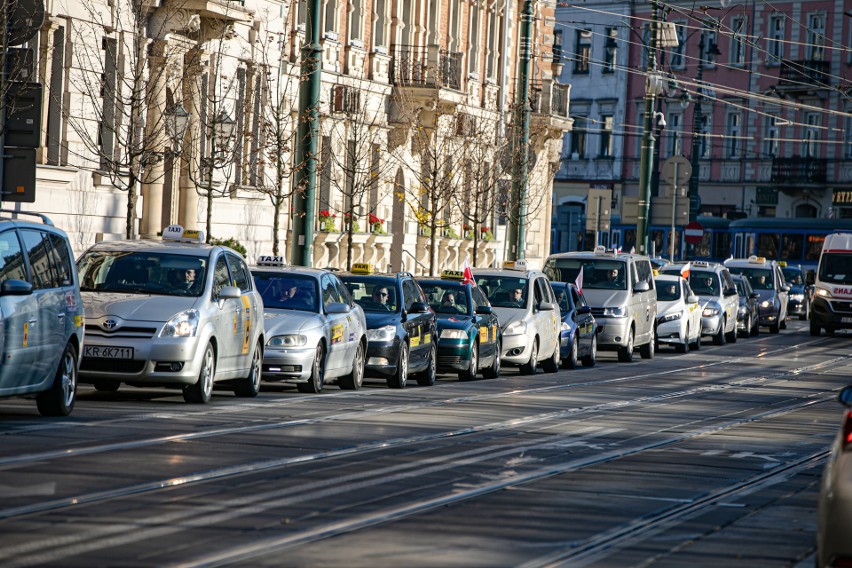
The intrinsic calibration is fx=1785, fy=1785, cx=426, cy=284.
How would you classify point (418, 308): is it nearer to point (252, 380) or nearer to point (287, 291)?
point (287, 291)

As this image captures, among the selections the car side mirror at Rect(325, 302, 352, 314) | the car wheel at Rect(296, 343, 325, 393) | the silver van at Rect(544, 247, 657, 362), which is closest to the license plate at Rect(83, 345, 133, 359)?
the car wheel at Rect(296, 343, 325, 393)

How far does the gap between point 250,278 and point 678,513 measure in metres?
9.28

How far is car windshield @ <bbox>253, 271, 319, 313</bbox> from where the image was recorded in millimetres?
20984

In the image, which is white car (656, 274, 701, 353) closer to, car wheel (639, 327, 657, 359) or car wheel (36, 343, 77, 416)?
car wheel (639, 327, 657, 359)

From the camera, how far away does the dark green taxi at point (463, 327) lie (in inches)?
986

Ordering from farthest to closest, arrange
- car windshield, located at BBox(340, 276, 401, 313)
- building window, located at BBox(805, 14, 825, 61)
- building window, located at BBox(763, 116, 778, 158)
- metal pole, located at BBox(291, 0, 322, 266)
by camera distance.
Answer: building window, located at BBox(763, 116, 778, 158)
building window, located at BBox(805, 14, 825, 61)
metal pole, located at BBox(291, 0, 322, 266)
car windshield, located at BBox(340, 276, 401, 313)

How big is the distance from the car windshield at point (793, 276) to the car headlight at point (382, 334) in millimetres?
41796

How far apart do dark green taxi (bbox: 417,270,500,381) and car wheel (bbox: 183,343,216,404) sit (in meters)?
7.56

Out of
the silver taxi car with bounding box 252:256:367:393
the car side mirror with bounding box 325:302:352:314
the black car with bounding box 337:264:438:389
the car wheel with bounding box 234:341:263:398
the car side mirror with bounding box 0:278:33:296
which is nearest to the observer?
the car side mirror with bounding box 0:278:33:296

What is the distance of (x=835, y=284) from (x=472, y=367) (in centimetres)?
2371

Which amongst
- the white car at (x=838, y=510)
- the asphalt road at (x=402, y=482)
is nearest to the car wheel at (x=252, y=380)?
the asphalt road at (x=402, y=482)

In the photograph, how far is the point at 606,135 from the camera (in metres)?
90.8

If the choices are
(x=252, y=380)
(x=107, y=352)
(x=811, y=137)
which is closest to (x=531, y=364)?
(x=252, y=380)

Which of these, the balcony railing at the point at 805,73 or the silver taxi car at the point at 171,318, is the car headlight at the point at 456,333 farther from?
the balcony railing at the point at 805,73
